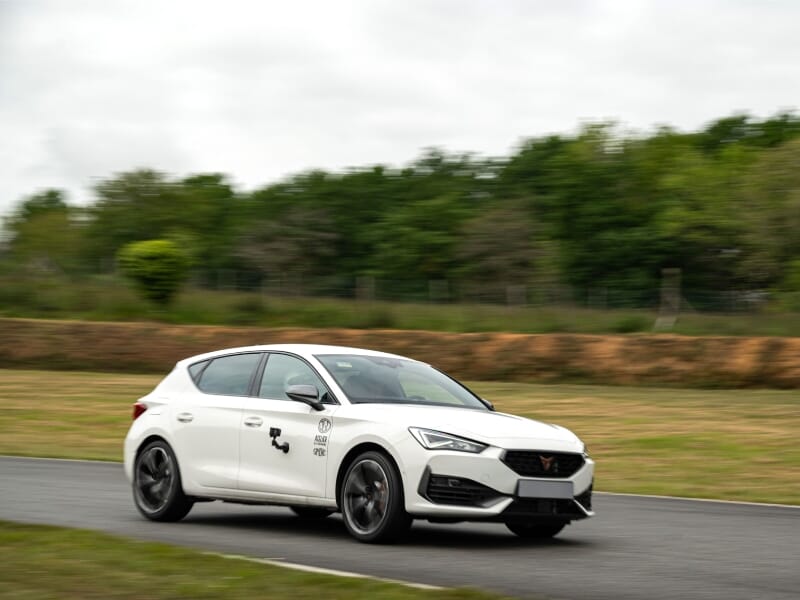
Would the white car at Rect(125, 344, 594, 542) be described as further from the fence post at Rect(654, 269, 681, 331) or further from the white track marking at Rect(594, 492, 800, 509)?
the fence post at Rect(654, 269, 681, 331)

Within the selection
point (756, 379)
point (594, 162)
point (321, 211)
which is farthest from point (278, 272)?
point (756, 379)

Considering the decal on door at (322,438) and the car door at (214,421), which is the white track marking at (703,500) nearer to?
the car door at (214,421)

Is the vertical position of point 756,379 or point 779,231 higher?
point 779,231

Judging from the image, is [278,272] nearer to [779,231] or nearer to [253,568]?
[779,231]

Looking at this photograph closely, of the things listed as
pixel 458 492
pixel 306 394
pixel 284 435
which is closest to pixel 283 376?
pixel 284 435

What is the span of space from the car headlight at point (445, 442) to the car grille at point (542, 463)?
0.23 metres

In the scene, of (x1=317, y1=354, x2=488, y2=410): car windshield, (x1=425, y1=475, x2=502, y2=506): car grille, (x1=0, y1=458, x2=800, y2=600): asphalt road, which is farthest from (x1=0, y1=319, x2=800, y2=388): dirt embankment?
(x1=425, y1=475, x2=502, y2=506): car grille

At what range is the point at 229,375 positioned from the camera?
11.8 metres

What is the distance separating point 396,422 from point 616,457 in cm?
1056

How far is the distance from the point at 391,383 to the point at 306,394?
2.86 feet

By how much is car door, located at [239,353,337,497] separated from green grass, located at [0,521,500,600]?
5.64 ft

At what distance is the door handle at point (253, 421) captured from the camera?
11016 millimetres

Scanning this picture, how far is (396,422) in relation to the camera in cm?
998

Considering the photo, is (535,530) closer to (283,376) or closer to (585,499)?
(585,499)
